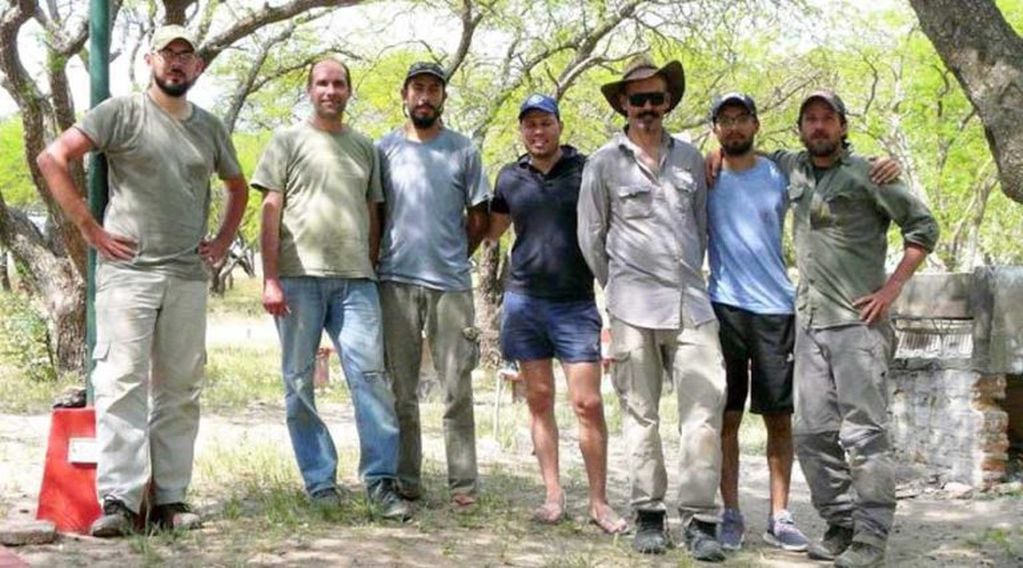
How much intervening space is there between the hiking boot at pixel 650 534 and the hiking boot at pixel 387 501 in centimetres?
108

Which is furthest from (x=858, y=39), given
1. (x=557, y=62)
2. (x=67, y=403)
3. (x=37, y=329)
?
(x=67, y=403)

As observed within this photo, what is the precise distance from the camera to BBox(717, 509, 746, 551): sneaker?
211 inches

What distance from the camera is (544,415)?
5.56m

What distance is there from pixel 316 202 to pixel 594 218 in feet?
4.26

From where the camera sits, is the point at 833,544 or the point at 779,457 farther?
the point at 779,457

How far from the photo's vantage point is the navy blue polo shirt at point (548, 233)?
5367mm

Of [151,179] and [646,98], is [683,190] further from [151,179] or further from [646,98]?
[151,179]

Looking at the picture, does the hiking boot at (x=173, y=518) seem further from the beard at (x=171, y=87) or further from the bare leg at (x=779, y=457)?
the bare leg at (x=779, y=457)

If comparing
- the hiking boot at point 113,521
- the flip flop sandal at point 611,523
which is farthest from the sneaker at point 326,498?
the flip flop sandal at point 611,523

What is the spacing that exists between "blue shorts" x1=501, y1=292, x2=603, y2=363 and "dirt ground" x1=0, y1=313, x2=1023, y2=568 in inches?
33.1

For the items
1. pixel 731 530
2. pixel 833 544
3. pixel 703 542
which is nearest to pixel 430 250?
pixel 703 542

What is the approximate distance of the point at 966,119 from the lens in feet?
78.4

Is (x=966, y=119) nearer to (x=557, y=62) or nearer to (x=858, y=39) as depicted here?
(x=858, y=39)

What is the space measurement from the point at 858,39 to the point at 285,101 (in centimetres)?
1216
